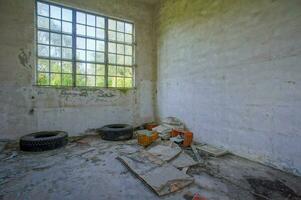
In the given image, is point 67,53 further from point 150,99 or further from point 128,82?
point 150,99

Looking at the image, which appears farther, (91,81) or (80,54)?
(91,81)

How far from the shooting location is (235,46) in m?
3.46

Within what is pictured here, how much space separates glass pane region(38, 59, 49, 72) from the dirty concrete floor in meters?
2.02

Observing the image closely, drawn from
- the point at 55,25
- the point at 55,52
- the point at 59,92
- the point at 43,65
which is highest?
the point at 55,25

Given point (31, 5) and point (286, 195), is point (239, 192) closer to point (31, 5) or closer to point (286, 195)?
point (286, 195)

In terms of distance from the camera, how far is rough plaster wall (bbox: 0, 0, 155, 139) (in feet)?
13.1

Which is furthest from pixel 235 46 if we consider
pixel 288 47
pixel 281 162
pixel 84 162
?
pixel 84 162

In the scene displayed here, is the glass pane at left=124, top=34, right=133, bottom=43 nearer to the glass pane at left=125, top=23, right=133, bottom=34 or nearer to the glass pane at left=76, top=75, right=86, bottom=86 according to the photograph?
the glass pane at left=125, top=23, right=133, bottom=34

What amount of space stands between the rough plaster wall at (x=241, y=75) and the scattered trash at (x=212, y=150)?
15cm

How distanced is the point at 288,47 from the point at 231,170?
209cm

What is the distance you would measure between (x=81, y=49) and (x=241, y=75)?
13.1ft

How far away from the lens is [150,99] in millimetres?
5922

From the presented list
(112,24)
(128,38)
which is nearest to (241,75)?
(128,38)

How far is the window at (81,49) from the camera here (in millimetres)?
4398
